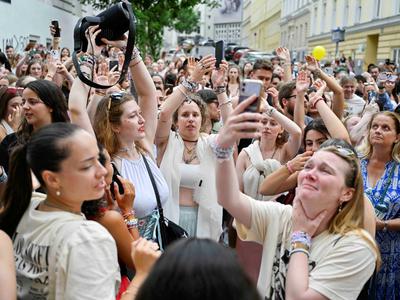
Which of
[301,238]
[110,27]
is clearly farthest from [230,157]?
[110,27]

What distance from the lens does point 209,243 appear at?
4.09 feet

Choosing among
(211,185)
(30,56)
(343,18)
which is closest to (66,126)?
(211,185)

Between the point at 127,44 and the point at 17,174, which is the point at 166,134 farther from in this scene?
the point at 17,174

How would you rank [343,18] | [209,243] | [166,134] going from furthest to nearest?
[343,18]
[166,134]
[209,243]

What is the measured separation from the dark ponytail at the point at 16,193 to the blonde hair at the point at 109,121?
53.4 inches

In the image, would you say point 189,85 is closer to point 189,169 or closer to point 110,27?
point 189,169

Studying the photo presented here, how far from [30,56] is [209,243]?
9.85 meters

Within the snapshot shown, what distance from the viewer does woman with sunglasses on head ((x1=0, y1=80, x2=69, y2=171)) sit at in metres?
3.66

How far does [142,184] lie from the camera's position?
133 inches

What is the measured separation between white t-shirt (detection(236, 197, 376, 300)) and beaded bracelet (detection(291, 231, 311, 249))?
0.09 m

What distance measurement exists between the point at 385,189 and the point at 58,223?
2.76m

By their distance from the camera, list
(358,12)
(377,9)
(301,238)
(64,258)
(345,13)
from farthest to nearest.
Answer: (345,13), (358,12), (377,9), (301,238), (64,258)

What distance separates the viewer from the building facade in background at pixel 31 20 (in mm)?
15656

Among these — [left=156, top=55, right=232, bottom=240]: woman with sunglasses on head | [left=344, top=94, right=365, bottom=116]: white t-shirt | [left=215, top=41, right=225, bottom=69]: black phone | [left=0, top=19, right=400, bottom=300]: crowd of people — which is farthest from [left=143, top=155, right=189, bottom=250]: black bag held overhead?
[left=344, top=94, right=365, bottom=116]: white t-shirt
